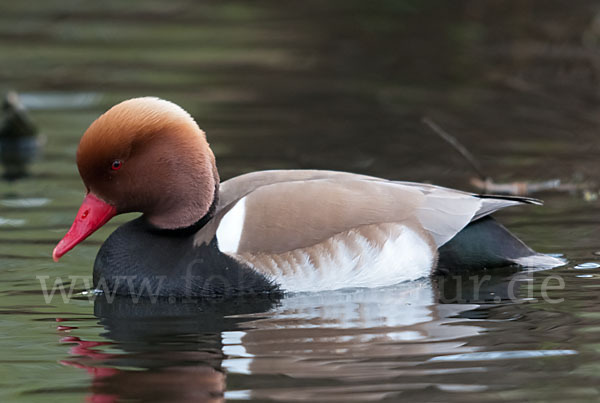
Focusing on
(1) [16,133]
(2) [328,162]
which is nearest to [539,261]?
(2) [328,162]

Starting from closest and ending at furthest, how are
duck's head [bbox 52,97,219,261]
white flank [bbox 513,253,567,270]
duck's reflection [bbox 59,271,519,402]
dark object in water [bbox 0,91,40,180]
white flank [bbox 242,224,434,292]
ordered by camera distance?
duck's reflection [bbox 59,271,519,402], duck's head [bbox 52,97,219,261], white flank [bbox 242,224,434,292], white flank [bbox 513,253,567,270], dark object in water [bbox 0,91,40,180]

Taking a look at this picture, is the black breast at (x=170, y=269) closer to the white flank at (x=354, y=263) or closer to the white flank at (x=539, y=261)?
the white flank at (x=354, y=263)

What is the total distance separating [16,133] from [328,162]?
3102mm

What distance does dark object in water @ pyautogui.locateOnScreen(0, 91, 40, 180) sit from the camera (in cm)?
995

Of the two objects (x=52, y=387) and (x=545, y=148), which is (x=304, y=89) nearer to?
(x=545, y=148)

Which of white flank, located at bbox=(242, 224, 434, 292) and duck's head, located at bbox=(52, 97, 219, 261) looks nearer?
duck's head, located at bbox=(52, 97, 219, 261)

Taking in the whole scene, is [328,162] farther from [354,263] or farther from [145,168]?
[145,168]

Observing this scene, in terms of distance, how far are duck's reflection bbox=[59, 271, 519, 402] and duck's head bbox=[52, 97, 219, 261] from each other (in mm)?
482

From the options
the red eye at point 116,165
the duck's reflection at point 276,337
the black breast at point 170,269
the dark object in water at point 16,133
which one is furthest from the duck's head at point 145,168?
the dark object in water at point 16,133

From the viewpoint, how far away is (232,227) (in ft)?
19.0

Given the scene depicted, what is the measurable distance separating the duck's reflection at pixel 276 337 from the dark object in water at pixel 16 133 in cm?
443

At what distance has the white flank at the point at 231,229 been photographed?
576cm

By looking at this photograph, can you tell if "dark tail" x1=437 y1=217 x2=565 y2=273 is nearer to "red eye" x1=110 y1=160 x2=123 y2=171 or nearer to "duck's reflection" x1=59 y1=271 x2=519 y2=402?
"duck's reflection" x1=59 y1=271 x2=519 y2=402

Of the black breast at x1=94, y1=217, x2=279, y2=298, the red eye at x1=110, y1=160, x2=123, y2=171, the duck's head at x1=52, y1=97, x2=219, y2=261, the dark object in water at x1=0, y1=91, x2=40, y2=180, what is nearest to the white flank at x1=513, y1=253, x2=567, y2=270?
the black breast at x1=94, y1=217, x2=279, y2=298
